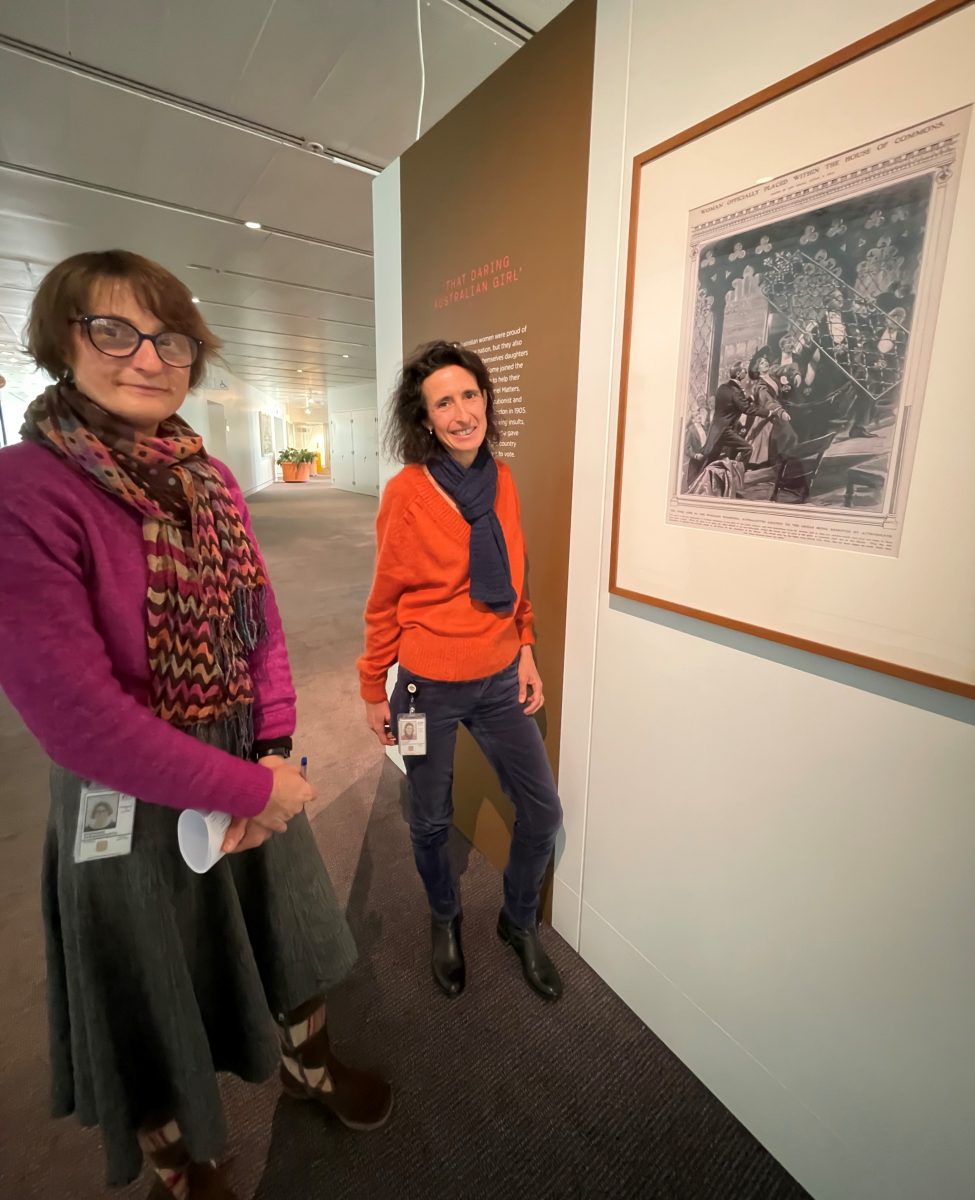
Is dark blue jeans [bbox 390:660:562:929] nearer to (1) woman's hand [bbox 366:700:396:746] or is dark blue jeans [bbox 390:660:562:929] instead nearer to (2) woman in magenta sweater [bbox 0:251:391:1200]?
(1) woman's hand [bbox 366:700:396:746]

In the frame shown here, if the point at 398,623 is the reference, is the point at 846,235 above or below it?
above

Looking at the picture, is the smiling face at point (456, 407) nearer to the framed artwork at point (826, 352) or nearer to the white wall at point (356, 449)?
the framed artwork at point (826, 352)

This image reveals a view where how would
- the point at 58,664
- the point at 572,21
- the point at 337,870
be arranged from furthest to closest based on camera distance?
1. the point at 337,870
2. the point at 572,21
3. the point at 58,664

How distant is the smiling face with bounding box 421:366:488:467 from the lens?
1310 millimetres

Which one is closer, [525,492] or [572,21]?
[572,21]

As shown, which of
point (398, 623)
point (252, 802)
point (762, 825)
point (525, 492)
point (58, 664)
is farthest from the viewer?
point (525, 492)

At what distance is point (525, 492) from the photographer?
1688 millimetres

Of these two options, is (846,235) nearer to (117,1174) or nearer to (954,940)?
(954,940)

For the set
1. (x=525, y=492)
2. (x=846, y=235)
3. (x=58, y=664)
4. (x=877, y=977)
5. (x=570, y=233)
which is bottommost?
(x=877, y=977)

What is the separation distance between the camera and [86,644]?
708mm

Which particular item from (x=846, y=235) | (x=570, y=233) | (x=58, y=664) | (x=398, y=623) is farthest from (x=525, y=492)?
(x=58, y=664)

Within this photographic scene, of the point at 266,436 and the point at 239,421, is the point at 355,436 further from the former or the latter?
the point at 266,436

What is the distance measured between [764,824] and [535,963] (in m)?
0.94

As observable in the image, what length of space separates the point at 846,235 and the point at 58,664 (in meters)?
1.32
